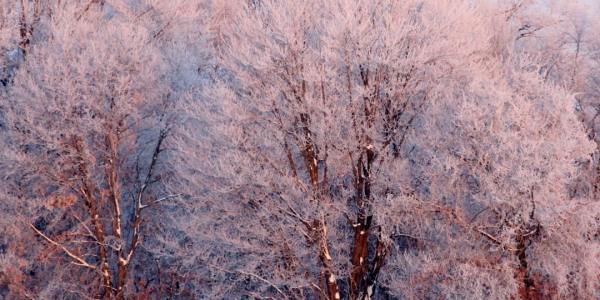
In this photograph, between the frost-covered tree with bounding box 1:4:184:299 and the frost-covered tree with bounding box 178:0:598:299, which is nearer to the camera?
the frost-covered tree with bounding box 178:0:598:299

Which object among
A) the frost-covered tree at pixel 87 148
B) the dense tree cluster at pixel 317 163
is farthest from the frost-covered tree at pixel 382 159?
the frost-covered tree at pixel 87 148

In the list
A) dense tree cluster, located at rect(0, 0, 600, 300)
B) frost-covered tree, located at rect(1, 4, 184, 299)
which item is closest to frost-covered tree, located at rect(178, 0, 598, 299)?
dense tree cluster, located at rect(0, 0, 600, 300)

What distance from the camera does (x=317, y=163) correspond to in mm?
14266

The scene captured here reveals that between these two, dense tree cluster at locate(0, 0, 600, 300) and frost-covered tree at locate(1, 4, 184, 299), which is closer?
dense tree cluster at locate(0, 0, 600, 300)

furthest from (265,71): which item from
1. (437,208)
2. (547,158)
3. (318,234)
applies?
(547,158)

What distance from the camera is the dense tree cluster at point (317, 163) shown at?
1236 cm

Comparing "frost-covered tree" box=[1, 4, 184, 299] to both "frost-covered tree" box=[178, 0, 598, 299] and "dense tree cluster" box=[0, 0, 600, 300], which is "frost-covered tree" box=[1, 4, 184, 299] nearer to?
"dense tree cluster" box=[0, 0, 600, 300]

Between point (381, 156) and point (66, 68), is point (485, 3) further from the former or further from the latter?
point (66, 68)

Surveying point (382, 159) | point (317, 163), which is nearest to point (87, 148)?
point (317, 163)

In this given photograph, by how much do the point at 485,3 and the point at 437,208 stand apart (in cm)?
980

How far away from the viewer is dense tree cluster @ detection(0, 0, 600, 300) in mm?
12359

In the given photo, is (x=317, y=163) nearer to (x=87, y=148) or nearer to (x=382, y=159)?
(x=382, y=159)

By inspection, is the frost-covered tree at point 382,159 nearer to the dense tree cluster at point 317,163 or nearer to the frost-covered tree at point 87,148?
the dense tree cluster at point 317,163

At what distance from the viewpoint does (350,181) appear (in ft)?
47.3
